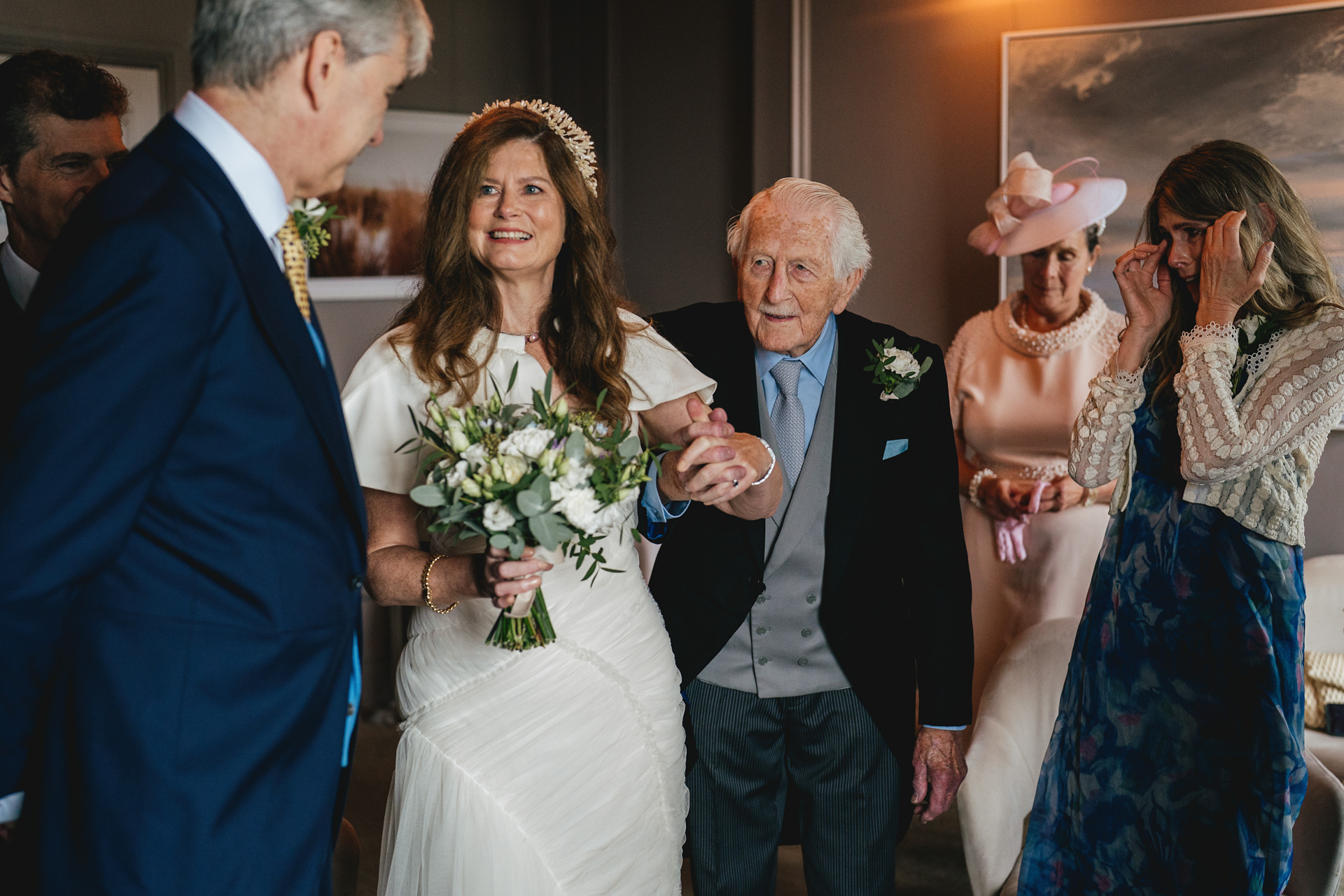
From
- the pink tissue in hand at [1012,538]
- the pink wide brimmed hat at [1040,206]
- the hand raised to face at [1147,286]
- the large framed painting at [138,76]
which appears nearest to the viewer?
the hand raised to face at [1147,286]

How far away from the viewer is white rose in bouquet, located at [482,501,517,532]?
157 cm

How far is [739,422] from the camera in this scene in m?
2.34

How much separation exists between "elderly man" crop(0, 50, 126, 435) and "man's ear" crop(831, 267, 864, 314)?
1.50 meters

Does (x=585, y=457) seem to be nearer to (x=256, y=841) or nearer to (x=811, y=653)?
(x=256, y=841)

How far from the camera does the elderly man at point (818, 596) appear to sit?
2.28 m

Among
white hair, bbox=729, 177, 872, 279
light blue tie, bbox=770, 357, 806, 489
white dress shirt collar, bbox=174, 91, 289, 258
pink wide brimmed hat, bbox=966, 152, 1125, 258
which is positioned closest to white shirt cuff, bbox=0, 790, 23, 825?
white dress shirt collar, bbox=174, 91, 289, 258

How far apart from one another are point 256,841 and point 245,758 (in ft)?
0.35

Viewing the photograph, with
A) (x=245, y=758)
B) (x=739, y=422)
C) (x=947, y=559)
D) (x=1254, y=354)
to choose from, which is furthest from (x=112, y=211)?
(x=1254, y=354)

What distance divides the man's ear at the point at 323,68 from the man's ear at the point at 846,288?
4.37 feet

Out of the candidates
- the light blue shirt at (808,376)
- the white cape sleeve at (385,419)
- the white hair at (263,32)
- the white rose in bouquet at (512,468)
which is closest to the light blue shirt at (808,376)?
the light blue shirt at (808,376)

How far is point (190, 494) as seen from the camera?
120 centimetres

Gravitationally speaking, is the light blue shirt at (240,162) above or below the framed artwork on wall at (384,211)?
below

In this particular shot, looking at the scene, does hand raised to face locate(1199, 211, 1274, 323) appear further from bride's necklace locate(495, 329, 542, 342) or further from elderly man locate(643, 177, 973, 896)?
bride's necklace locate(495, 329, 542, 342)

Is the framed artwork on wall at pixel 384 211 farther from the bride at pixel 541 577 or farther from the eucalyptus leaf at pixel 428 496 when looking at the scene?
the eucalyptus leaf at pixel 428 496
